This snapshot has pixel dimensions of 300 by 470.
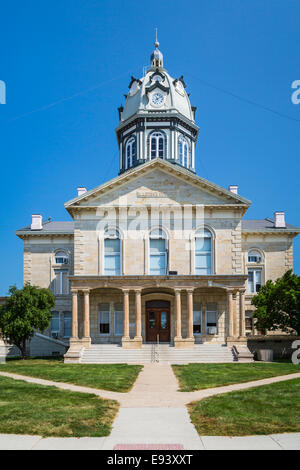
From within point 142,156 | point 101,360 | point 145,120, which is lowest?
point 101,360

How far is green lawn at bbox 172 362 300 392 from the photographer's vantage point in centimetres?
2063

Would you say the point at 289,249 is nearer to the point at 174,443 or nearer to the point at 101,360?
the point at 101,360

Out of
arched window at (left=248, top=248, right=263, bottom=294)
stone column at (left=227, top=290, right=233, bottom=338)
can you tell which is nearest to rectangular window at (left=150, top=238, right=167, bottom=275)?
stone column at (left=227, top=290, right=233, bottom=338)

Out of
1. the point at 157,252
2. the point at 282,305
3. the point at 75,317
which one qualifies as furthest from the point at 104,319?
the point at 282,305

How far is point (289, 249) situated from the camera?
45.8 meters

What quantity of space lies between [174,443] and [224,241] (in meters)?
26.5

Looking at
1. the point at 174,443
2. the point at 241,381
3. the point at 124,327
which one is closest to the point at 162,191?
the point at 124,327

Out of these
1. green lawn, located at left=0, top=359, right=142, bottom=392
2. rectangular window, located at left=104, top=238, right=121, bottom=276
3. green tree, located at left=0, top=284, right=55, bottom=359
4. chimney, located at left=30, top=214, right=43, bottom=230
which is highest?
chimney, located at left=30, top=214, right=43, bottom=230

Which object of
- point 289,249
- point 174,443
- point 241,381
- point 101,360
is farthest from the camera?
point 289,249

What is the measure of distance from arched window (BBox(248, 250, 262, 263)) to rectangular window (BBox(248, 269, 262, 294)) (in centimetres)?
87

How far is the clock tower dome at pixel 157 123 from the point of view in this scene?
152 ft

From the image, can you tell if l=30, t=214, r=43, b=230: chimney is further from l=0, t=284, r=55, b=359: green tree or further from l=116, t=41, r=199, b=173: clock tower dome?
l=0, t=284, r=55, b=359: green tree
